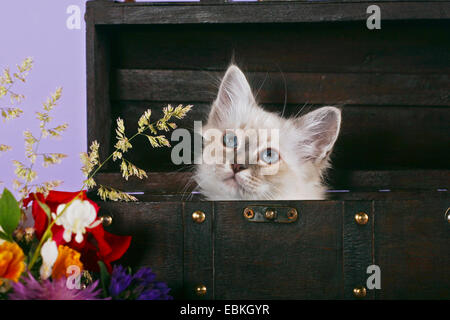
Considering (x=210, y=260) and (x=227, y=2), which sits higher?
(x=227, y=2)

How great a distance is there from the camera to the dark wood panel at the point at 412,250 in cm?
84

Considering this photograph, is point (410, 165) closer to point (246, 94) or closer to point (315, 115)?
point (315, 115)

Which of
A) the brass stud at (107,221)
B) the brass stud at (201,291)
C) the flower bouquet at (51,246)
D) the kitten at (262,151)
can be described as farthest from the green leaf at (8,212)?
the kitten at (262,151)

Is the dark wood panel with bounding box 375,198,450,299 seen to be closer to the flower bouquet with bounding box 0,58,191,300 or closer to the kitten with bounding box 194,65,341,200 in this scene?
the kitten with bounding box 194,65,341,200

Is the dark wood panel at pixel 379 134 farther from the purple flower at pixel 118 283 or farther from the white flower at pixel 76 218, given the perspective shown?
the white flower at pixel 76 218

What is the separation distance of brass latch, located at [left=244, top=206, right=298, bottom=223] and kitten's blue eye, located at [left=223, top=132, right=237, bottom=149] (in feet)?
0.80

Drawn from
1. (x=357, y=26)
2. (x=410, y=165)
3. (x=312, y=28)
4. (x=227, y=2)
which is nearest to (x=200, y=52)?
(x=227, y=2)

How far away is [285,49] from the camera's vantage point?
1.08 meters

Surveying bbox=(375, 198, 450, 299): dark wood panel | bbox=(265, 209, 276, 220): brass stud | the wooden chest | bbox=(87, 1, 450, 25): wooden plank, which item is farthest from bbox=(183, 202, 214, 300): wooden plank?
bbox=(87, 1, 450, 25): wooden plank

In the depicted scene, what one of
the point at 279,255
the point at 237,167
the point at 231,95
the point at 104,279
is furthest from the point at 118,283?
the point at 231,95

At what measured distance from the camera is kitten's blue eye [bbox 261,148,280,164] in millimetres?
1024

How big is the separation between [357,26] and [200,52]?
1.32 feet

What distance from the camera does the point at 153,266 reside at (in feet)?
2.74

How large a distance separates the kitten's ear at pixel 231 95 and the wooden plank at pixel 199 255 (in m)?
0.30
